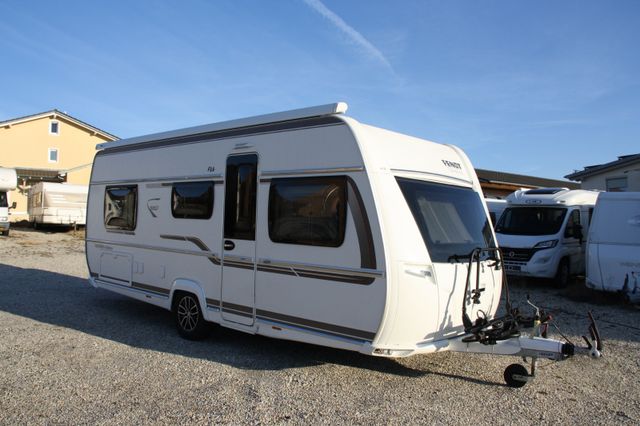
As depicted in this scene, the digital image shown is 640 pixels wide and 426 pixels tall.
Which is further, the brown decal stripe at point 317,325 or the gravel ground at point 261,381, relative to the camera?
the brown decal stripe at point 317,325

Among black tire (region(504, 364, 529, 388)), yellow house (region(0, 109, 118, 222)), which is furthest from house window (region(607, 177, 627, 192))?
yellow house (region(0, 109, 118, 222))

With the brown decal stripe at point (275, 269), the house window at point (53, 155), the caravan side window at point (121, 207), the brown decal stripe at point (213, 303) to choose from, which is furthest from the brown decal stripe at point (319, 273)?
the house window at point (53, 155)

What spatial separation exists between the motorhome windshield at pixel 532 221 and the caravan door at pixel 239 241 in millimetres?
8324

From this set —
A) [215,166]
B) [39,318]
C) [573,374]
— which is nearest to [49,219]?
[39,318]

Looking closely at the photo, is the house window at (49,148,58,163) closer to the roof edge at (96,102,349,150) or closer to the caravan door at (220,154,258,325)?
the roof edge at (96,102,349,150)

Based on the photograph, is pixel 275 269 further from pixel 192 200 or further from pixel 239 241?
pixel 192 200

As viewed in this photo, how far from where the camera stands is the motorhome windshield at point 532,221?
468 inches

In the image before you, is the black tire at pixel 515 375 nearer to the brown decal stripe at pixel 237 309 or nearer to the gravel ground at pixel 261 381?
the gravel ground at pixel 261 381

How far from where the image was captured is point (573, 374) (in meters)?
5.56

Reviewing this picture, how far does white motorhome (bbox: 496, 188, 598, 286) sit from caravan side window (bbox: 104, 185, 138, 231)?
302 inches

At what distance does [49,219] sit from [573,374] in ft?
82.9

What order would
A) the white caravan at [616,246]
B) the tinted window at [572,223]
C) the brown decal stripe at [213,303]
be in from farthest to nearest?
1. the tinted window at [572,223]
2. the white caravan at [616,246]
3. the brown decal stripe at [213,303]

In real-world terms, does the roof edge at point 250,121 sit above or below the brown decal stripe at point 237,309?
above

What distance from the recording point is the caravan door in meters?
5.78
